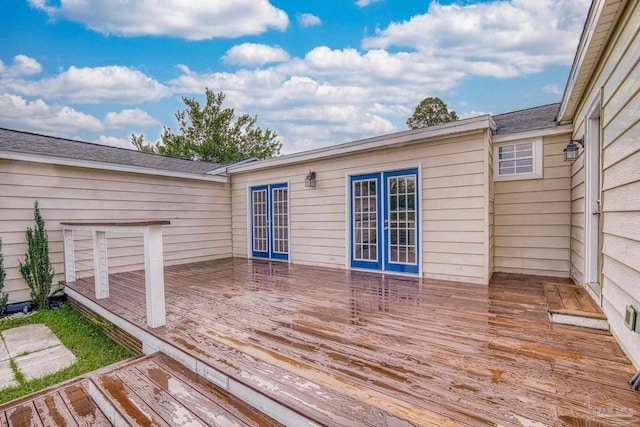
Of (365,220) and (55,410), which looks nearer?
(55,410)

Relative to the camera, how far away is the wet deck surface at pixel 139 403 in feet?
5.44

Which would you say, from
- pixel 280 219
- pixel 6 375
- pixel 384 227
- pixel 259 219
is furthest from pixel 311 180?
pixel 6 375

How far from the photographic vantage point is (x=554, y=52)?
6809 mm

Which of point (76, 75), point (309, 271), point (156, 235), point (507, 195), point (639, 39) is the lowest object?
point (309, 271)

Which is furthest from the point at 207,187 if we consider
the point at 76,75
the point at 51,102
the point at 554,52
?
the point at 554,52

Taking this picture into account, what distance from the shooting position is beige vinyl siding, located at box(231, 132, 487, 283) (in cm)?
427

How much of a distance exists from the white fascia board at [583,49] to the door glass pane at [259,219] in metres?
5.37

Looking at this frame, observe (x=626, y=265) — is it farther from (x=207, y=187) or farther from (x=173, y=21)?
(x=173, y=21)

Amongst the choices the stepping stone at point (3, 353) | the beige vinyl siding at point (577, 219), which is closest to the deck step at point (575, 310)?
the beige vinyl siding at point (577, 219)

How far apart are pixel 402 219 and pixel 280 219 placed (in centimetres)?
274

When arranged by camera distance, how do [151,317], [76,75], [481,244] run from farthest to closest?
[76,75], [481,244], [151,317]

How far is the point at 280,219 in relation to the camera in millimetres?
6621

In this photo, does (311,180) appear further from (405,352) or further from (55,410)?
(55,410)

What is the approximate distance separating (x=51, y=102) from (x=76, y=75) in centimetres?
140
